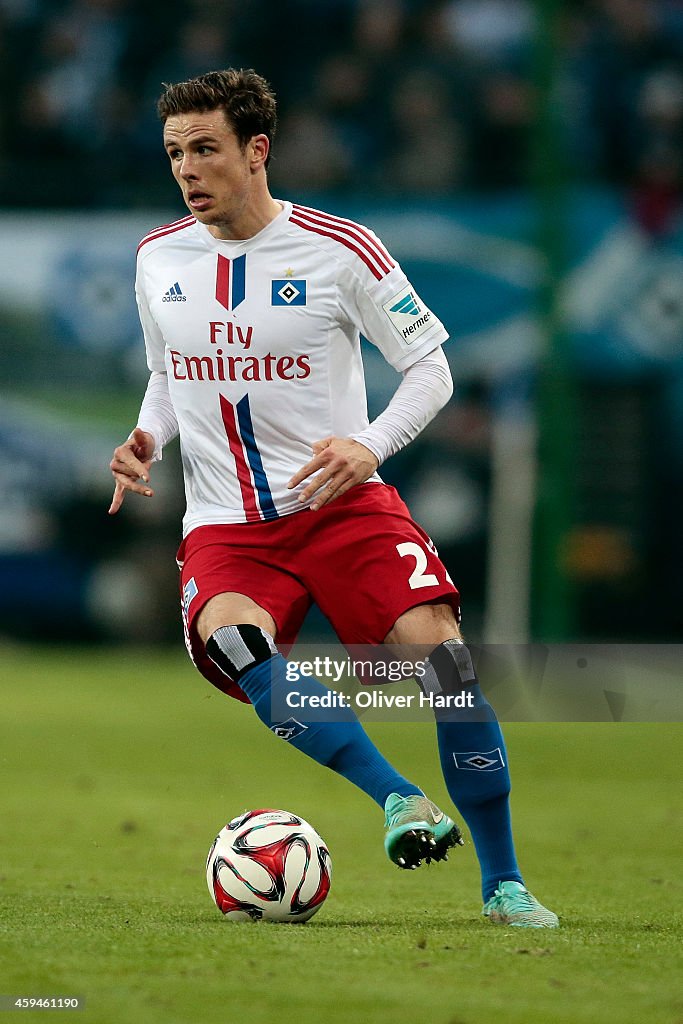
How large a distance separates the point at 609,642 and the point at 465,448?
201cm

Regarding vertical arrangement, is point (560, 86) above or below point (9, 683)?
above

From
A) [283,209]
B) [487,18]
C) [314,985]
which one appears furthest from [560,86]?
[314,985]

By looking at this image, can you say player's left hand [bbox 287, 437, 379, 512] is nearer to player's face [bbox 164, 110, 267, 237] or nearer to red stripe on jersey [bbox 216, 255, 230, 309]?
red stripe on jersey [bbox 216, 255, 230, 309]

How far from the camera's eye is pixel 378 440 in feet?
16.1

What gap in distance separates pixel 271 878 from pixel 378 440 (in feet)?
4.14

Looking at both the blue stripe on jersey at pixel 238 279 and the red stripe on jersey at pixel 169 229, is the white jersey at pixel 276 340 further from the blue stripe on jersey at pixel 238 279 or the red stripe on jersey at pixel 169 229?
the red stripe on jersey at pixel 169 229

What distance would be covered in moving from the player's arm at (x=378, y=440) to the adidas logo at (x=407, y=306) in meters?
0.14

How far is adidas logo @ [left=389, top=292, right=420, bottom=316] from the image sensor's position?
511cm

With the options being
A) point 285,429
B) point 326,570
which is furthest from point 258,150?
point 326,570

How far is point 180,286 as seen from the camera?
523cm

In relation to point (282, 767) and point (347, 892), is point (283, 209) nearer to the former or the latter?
point (347, 892)

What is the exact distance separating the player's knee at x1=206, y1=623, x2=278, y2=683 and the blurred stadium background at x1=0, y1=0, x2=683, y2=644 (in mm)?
9071

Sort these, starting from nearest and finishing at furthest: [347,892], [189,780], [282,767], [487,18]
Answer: [347,892] < [189,780] < [282,767] < [487,18]

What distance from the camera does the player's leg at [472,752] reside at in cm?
481
